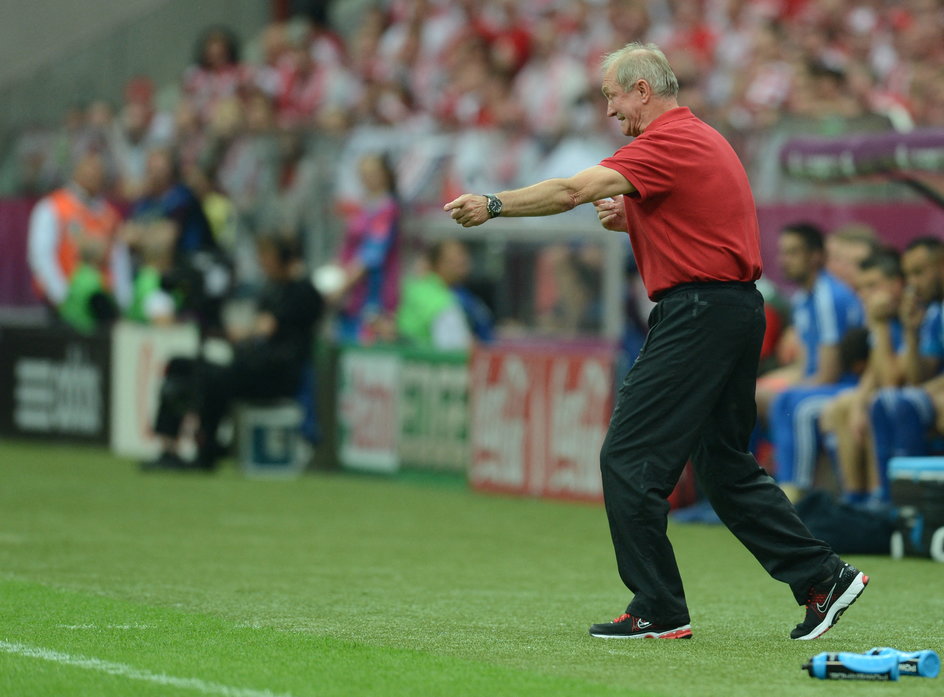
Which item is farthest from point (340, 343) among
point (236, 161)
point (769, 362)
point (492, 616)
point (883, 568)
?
point (492, 616)

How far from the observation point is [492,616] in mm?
8086

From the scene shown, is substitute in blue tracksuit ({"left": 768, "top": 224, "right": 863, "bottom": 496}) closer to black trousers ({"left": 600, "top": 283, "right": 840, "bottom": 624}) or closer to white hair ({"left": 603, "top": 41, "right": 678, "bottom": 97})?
black trousers ({"left": 600, "top": 283, "right": 840, "bottom": 624})

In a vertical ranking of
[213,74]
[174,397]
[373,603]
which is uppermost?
[213,74]

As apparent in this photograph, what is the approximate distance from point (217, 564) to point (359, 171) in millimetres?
7024

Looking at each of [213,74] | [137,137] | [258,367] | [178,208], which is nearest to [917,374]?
[258,367]

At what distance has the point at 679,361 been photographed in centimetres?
734

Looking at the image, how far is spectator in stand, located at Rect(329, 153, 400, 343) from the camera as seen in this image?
15.6 meters

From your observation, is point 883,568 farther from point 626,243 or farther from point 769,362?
point 626,243

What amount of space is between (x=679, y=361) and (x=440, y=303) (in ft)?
26.0

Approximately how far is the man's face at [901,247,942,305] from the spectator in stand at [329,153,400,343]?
17.1 ft

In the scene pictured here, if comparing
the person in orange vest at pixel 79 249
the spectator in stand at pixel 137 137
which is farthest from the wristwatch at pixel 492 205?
the spectator in stand at pixel 137 137

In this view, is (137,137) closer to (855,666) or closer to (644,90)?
(644,90)

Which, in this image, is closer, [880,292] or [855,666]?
[855,666]

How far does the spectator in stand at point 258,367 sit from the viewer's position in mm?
15242
